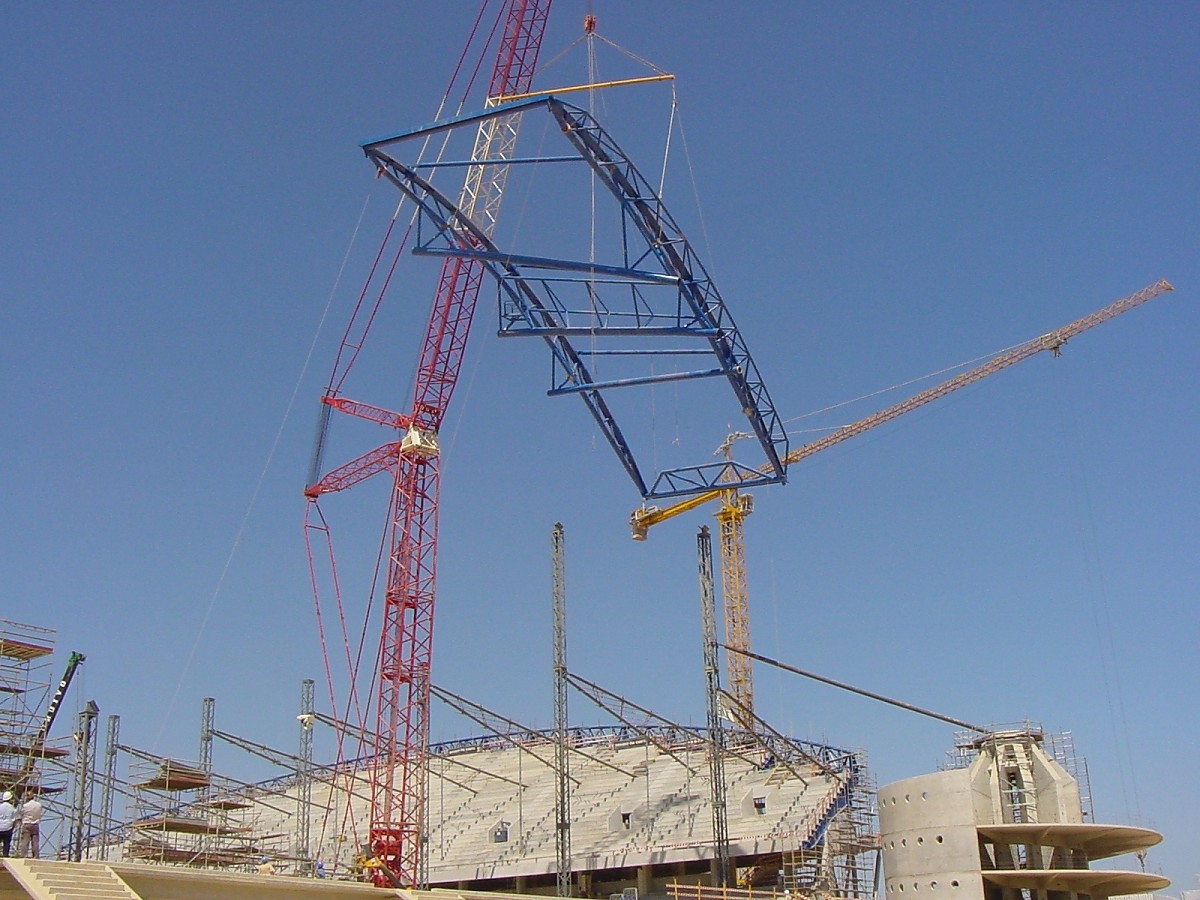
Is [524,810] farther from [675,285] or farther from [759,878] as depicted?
[675,285]

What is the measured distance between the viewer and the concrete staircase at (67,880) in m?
26.1

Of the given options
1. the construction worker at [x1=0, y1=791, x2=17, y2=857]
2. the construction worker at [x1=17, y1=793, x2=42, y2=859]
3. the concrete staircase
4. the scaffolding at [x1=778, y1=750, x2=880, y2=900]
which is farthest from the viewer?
the scaffolding at [x1=778, y1=750, x2=880, y2=900]

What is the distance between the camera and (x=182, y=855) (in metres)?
60.8

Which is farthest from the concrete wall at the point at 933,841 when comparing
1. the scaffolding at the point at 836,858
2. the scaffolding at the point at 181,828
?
the scaffolding at the point at 181,828

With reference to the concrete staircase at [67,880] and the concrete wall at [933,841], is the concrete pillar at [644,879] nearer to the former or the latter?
the concrete wall at [933,841]

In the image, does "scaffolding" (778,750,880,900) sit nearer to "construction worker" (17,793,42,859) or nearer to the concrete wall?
the concrete wall

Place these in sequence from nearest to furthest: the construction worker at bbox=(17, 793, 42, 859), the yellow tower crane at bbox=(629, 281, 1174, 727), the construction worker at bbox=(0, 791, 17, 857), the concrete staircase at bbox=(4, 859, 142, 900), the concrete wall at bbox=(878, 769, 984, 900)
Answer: the construction worker at bbox=(0, 791, 17, 857) → the concrete staircase at bbox=(4, 859, 142, 900) → the construction worker at bbox=(17, 793, 42, 859) → the concrete wall at bbox=(878, 769, 984, 900) → the yellow tower crane at bbox=(629, 281, 1174, 727)

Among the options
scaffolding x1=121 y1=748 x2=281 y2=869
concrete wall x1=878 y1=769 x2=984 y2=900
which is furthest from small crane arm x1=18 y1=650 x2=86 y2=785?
concrete wall x1=878 y1=769 x2=984 y2=900

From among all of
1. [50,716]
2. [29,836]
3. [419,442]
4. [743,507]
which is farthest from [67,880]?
[743,507]

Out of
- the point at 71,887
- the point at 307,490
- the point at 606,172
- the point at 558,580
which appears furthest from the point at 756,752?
the point at 71,887

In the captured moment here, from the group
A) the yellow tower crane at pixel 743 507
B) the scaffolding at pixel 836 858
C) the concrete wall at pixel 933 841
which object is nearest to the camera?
the concrete wall at pixel 933 841

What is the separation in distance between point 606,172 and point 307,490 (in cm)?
3229

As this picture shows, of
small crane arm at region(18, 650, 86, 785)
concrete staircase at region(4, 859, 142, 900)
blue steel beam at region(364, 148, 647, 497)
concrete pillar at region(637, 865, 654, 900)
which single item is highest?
blue steel beam at region(364, 148, 647, 497)

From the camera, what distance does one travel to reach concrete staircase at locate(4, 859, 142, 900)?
1029 inches
